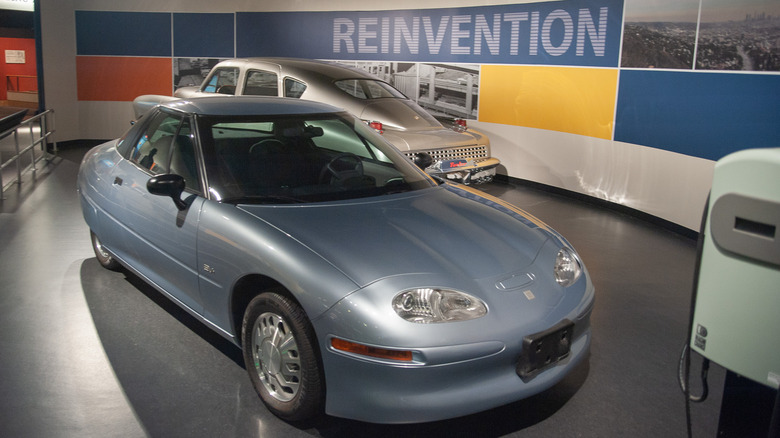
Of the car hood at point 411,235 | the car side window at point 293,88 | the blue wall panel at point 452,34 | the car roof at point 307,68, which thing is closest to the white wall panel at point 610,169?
the blue wall panel at point 452,34

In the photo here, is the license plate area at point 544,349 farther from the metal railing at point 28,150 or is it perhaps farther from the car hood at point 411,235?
the metal railing at point 28,150

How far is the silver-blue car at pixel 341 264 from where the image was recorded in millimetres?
2609

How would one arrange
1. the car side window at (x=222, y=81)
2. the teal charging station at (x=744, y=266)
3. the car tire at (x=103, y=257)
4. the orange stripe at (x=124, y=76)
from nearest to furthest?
the teal charging station at (x=744, y=266), the car tire at (x=103, y=257), the car side window at (x=222, y=81), the orange stripe at (x=124, y=76)

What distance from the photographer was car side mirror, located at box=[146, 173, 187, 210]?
3387 mm

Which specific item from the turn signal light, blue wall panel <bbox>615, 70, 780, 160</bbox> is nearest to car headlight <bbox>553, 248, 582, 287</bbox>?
the turn signal light

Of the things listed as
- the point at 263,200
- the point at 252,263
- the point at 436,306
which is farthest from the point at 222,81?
the point at 436,306

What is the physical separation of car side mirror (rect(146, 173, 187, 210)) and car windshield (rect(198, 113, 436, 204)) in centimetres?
16

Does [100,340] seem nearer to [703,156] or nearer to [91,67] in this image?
[703,156]

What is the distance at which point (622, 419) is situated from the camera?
10.2 feet

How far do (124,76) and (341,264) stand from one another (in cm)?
1065

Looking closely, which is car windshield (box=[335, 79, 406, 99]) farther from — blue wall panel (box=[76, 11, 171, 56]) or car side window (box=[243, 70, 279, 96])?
blue wall panel (box=[76, 11, 171, 56])

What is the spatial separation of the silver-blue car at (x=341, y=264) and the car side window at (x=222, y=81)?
4.42 metres

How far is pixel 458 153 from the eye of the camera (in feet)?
25.7

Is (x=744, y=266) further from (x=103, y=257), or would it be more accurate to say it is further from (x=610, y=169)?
(x=610, y=169)
